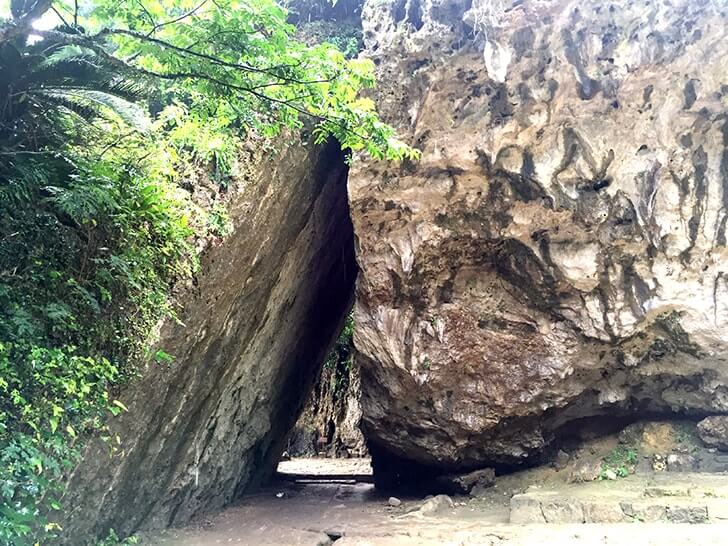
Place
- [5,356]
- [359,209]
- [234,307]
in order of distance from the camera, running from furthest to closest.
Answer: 1. [359,209]
2. [234,307]
3. [5,356]

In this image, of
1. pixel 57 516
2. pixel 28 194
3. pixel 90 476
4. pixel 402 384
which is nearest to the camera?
pixel 28 194

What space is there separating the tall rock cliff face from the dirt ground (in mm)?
1189

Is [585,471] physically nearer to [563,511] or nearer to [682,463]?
[682,463]

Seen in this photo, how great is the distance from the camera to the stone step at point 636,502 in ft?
18.6

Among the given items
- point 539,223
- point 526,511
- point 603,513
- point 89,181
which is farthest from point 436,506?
point 89,181

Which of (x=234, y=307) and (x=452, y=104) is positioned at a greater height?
(x=452, y=104)

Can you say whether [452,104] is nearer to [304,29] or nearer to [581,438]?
[304,29]

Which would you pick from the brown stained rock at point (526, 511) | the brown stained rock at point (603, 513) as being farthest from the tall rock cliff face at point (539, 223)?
the brown stained rock at point (603, 513)

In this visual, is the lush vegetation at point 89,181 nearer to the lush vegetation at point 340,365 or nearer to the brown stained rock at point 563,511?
the brown stained rock at point 563,511

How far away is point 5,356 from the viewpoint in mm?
3207

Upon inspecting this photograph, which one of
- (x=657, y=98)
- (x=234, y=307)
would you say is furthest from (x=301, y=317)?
(x=657, y=98)

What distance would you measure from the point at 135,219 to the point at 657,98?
6.72m

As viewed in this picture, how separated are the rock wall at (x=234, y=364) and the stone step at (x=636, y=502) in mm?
4112

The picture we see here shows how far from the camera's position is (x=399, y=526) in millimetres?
6738
